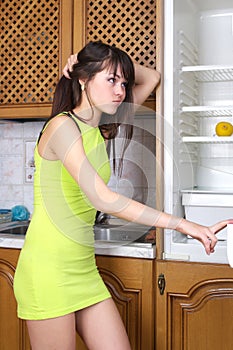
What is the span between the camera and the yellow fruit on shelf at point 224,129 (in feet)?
7.04

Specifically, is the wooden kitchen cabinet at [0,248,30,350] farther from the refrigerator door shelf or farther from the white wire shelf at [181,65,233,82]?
the white wire shelf at [181,65,233,82]

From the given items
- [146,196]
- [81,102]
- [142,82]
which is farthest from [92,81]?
[146,196]

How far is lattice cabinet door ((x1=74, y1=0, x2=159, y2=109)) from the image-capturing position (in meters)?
2.02

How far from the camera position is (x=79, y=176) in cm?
142

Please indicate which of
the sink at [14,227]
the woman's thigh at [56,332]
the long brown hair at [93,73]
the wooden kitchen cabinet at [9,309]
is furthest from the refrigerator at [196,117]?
the sink at [14,227]

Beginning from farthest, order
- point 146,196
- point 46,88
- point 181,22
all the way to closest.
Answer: point 146,196 → point 46,88 → point 181,22

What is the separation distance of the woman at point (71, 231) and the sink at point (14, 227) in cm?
68

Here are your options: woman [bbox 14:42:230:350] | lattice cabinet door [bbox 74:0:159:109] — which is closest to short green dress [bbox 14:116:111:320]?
woman [bbox 14:42:230:350]

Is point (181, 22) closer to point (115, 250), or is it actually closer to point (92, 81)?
point (92, 81)

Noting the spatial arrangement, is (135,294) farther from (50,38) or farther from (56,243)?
(50,38)

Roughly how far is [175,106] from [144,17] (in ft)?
1.34

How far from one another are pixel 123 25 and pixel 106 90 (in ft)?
2.03

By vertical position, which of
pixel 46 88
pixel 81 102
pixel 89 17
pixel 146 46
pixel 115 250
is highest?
pixel 89 17

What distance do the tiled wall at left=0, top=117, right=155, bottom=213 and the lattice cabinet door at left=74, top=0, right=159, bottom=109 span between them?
0.44 m
